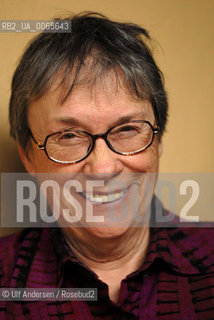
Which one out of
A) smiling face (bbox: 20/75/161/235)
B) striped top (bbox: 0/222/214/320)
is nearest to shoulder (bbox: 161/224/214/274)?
striped top (bbox: 0/222/214/320)

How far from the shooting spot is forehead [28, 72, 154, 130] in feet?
3.60

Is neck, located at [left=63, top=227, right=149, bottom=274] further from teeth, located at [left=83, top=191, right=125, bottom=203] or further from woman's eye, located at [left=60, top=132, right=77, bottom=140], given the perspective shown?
woman's eye, located at [left=60, top=132, right=77, bottom=140]

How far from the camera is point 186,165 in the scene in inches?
70.8

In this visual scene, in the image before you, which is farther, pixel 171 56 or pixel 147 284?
pixel 171 56

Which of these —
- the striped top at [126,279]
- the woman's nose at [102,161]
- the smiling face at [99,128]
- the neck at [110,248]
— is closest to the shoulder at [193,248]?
the striped top at [126,279]

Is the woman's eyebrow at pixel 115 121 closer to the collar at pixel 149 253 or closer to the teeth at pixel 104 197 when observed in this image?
the teeth at pixel 104 197

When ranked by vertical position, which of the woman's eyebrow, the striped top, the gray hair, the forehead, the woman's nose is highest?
the gray hair

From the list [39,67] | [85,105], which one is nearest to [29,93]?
[39,67]

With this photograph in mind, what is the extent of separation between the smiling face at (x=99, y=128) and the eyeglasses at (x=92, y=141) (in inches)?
0.5

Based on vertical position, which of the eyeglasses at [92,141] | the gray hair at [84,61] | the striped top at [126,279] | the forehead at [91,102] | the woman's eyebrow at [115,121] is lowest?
the striped top at [126,279]

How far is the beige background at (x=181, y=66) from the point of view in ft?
5.23

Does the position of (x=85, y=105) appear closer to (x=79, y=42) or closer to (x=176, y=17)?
(x=79, y=42)

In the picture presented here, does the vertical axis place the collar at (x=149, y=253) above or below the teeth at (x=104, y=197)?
below

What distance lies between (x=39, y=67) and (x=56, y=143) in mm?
231
